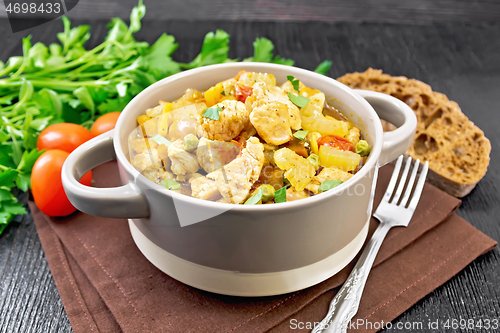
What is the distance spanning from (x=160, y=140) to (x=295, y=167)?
2.03 ft

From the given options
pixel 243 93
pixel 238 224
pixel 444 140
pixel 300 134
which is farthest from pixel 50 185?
pixel 444 140

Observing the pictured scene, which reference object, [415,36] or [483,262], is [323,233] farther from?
[415,36]

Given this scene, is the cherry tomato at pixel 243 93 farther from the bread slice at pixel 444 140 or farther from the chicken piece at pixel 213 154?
the bread slice at pixel 444 140

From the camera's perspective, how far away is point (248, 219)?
1.51m

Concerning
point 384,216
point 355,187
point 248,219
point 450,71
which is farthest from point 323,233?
point 450,71

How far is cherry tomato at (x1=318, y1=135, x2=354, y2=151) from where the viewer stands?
195 cm

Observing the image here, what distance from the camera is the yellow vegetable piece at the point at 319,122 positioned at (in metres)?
1.99

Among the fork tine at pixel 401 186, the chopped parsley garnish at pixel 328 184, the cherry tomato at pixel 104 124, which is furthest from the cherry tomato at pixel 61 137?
the fork tine at pixel 401 186

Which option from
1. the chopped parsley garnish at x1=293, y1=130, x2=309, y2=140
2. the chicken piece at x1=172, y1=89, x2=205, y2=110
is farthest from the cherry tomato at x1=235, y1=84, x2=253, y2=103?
the chopped parsley garnish at x1=293, y1=130, x2=309, y2=140

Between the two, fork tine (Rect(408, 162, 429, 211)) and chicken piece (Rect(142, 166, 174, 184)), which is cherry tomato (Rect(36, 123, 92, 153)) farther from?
fork tine (Rect(408, 162, 429, 211))

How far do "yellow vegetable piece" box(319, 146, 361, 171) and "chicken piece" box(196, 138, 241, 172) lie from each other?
396 mm

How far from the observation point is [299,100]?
81.4 inches

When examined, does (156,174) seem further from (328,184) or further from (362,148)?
(362,148)

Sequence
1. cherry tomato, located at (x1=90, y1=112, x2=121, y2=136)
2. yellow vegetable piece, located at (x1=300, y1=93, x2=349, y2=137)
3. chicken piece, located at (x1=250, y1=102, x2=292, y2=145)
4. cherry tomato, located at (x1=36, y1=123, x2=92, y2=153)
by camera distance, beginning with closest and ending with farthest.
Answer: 1. chicken piece, located at (x1=250, y1=102, x2=292, y2=145)
2. yellow vegetable piece, located at (x1=300, y1=93, x2=349, y2=137)
3. cherry tomato, located at (x1=36, y1=123, x2=92, y2=153)
4. cherry tomato, located at (x1=90, y1=112, x2=121, y2=136)
